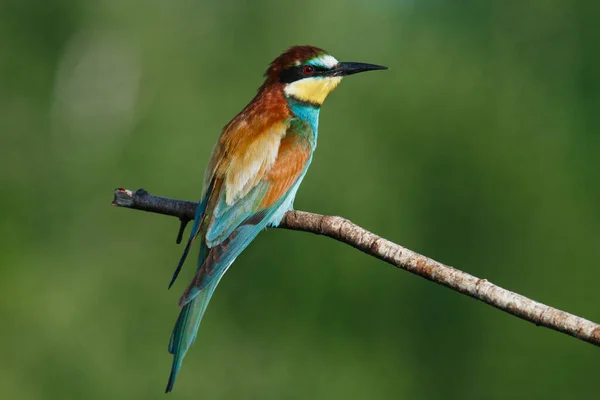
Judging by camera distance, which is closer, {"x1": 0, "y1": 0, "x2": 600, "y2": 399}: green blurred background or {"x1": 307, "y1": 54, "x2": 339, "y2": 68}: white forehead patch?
{"x1": 307, "y1": 54, "x2": 339, "y2": 68}: white forehead patch

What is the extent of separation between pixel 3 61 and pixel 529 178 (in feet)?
22.4

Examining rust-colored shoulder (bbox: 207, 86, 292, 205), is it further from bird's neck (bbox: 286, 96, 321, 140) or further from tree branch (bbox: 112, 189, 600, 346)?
tree branch (bbox: 112, 189, 600, 346)

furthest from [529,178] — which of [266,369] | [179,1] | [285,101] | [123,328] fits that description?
[285,101]

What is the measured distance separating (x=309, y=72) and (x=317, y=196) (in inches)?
220

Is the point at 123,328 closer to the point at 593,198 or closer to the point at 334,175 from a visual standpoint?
the point at 334,175

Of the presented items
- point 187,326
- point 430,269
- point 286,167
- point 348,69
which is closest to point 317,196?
point 348,69

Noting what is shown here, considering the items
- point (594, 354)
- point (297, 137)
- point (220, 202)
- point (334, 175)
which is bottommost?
point (594, 354)

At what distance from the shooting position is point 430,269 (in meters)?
2.35

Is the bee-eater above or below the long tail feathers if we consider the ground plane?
above

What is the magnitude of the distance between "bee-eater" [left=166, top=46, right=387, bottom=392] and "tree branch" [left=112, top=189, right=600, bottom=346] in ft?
0.61

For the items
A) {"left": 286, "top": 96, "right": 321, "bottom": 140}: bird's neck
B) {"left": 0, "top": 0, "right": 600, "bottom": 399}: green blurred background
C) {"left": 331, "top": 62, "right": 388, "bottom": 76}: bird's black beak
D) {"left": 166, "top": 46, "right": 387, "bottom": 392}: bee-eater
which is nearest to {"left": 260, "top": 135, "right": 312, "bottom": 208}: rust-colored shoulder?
{"left": 166, "top": 46, "right": 387, "bottom": 392}: bee-eater

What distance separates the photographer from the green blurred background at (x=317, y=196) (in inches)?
328

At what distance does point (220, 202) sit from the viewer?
3127mm

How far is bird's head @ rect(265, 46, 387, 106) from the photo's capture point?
3596 millimetres
